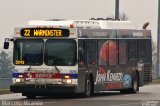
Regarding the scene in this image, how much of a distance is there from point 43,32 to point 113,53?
4.24 m

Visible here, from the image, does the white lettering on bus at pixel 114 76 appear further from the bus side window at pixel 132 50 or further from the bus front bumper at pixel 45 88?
the bus front bumper at pixel 45 88

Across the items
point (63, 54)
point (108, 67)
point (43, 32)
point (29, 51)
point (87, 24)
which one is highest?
point (87, 24)

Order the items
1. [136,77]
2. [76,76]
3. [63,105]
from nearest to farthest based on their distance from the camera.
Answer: [63,105], [76,76], [136,77]

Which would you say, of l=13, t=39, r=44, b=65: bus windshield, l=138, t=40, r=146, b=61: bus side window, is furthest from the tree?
l=13, t=39, r=44, b=65: bus windshield

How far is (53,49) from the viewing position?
31281 millimetres

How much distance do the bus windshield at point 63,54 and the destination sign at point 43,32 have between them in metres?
0.32

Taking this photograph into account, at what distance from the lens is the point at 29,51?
3141cm

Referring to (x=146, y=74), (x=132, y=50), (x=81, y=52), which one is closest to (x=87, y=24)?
(x=81, y=52)

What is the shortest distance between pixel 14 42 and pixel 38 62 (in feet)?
3.89

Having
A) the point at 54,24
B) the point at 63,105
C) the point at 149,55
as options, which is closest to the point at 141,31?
the point at 149,55

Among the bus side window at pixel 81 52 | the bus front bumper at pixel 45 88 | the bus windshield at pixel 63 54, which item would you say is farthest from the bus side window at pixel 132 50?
the bus front bumper at pixel 45 88

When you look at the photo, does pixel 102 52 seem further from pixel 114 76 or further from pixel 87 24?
pixel 114 76

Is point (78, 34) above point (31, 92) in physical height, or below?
above

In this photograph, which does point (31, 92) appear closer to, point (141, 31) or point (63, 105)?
point (63, 105)
